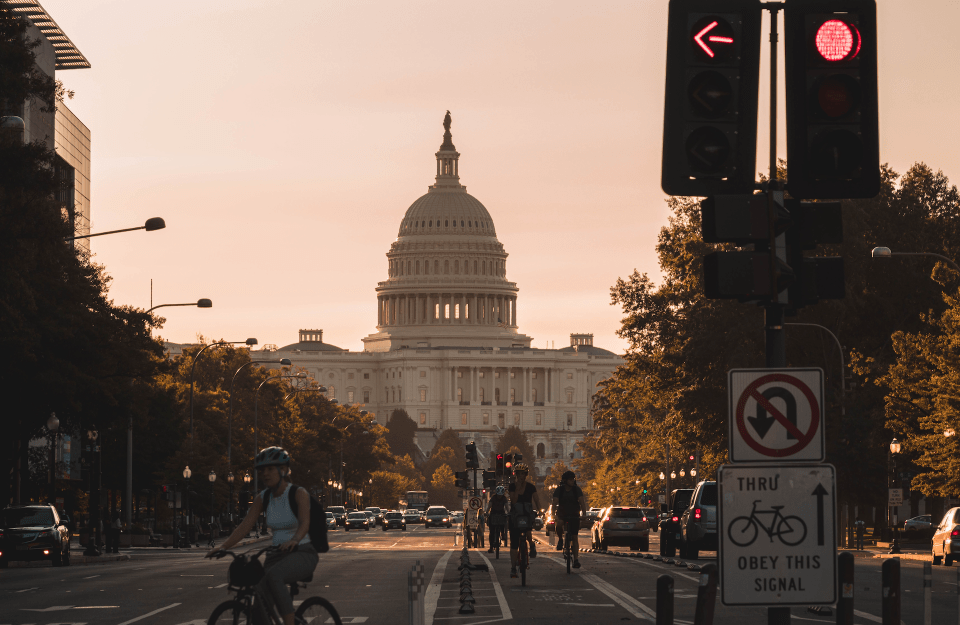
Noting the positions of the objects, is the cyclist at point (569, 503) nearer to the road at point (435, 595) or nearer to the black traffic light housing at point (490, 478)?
the road at point (435, 595)

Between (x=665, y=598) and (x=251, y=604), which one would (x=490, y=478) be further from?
(x=665, y=598)

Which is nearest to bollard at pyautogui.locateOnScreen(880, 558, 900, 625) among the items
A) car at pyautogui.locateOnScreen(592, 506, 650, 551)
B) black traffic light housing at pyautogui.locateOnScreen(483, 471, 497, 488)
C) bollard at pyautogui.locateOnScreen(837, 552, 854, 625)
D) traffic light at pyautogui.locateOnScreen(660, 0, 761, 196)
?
bollard at pyautogui.locateOnScreen(837, 552, 854, 625)

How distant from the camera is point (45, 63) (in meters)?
89.8

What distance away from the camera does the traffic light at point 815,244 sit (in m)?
10.8

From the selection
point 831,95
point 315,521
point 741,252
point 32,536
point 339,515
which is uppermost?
point 831,95

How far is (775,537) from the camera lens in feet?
32.2

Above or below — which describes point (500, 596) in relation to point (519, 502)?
below

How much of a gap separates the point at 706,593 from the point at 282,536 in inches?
171

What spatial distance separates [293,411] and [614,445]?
77.3ft

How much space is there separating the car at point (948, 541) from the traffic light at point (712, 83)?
96.7ft

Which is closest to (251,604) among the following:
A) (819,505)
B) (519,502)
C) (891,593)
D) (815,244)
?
(891,593)

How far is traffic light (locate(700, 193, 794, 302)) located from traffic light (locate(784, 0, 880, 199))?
380mm

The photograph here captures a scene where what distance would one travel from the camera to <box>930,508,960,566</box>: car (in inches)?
1505

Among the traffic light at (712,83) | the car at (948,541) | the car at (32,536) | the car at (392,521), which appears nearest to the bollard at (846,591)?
the traffic light at (712,83)
